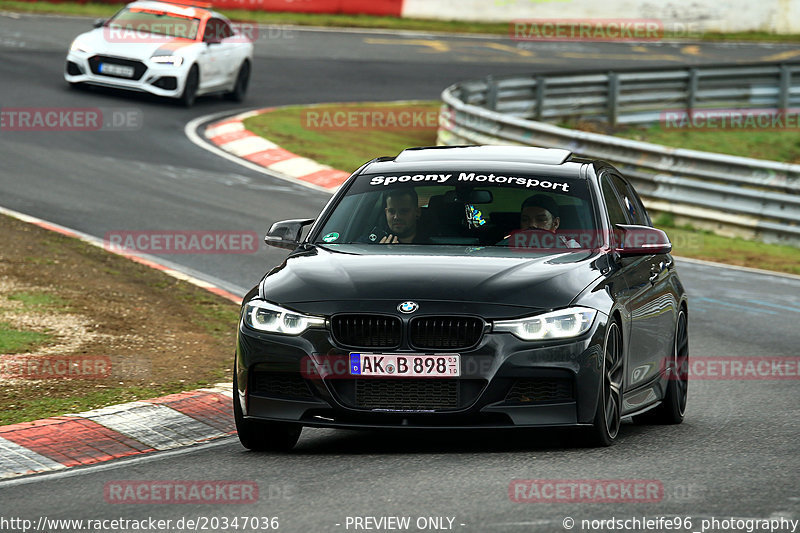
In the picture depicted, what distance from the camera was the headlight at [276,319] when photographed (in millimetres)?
7035

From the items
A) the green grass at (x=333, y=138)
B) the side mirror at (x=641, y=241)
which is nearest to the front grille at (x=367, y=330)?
the side mirror at (x=641, y=241)

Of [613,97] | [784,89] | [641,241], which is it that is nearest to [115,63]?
[613,97]

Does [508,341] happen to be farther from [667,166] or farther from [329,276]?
[667,166]

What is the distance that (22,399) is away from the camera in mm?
8375

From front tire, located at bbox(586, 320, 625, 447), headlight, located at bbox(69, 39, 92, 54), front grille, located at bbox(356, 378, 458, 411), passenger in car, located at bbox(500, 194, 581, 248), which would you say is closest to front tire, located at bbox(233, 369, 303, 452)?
front grille, located at bbox(356, 378, 458, 411)

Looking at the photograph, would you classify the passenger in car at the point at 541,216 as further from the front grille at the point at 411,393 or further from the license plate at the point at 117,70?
the license plate at the point at 117,70

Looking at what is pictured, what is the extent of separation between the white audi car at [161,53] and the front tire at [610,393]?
1868 centimetres

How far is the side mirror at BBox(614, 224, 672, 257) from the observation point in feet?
26.4

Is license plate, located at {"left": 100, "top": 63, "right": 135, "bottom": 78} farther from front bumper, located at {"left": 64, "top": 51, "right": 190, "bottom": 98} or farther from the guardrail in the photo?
the guardrail

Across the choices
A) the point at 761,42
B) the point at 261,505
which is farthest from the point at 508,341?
the point at 761,42

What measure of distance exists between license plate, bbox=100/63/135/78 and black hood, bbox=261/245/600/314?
59.0ft

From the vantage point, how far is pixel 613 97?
2838 cm

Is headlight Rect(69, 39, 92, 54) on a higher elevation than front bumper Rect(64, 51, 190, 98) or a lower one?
higher

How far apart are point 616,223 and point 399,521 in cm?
331
